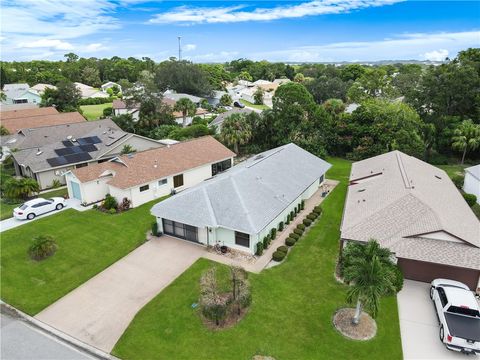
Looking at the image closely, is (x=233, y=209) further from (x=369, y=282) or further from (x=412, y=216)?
(x=412, y=216)

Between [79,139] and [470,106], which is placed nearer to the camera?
[79,139]

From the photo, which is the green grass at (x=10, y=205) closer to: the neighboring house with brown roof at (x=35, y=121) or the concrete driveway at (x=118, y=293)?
the concrete driveway at (x=118, y=293)

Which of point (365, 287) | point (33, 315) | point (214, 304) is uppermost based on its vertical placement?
point (365, 287)

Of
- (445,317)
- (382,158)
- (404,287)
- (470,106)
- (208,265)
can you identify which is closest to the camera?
(445,317)

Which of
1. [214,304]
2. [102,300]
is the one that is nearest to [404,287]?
[214,304]

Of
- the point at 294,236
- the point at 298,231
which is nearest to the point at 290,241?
the point at 294,236

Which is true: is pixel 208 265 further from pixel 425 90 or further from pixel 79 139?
pixel 425 90

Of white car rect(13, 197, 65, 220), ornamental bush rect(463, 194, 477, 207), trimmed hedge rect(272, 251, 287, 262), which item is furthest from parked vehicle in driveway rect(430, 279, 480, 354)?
white car rect(13, 197, 65, 220)
